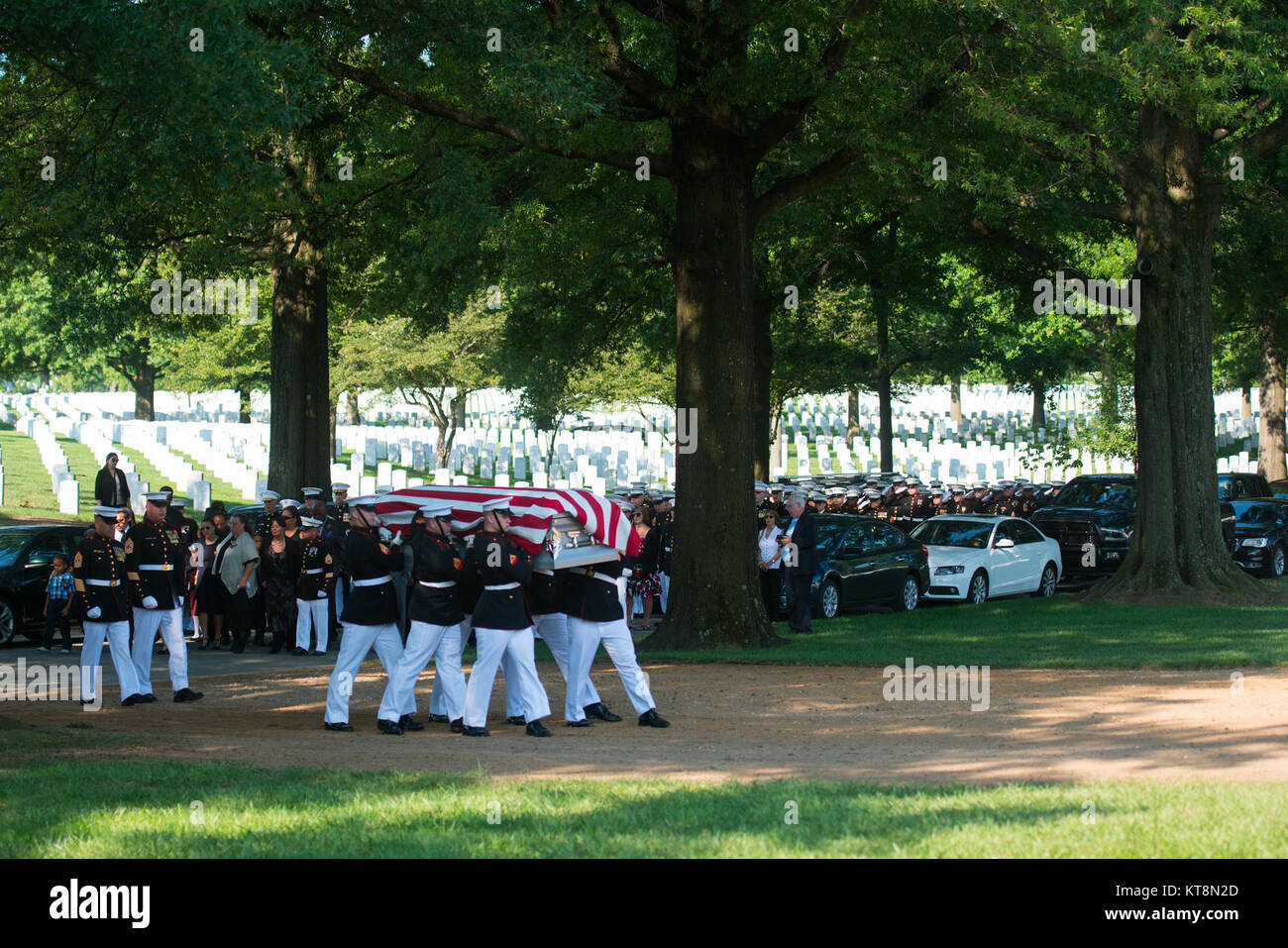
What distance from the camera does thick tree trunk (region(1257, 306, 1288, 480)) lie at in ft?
139

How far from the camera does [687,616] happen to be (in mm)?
16641

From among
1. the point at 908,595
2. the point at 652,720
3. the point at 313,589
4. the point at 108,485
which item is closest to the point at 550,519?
the point at 652,720

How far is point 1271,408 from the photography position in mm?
43844

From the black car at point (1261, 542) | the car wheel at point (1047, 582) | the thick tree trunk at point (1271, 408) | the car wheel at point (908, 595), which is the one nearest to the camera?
the car wheel at point (908, 595)

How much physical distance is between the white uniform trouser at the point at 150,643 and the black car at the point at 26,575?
4719 mm

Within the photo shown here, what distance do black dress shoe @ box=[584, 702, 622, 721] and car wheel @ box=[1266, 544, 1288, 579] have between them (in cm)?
1965

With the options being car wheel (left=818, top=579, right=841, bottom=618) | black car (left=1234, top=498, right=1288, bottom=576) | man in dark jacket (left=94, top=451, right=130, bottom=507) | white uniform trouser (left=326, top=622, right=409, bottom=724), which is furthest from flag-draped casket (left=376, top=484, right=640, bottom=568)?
black car (left=1234, top=498, right=1288, bottom=576)

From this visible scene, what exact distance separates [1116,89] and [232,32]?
39.1 ft

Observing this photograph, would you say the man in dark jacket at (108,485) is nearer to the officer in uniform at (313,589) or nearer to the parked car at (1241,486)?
the officer in uniform at (313,589)

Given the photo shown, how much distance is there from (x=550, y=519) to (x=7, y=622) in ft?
30.4

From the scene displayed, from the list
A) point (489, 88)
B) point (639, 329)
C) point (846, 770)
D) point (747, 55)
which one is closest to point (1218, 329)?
point (639, 329)

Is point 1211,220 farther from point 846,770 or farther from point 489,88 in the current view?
point 846,770

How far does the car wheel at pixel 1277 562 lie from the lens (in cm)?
2758

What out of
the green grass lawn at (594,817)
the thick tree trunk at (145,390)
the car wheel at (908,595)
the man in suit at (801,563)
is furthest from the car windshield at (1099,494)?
the thick tree trunk at (145,390)
